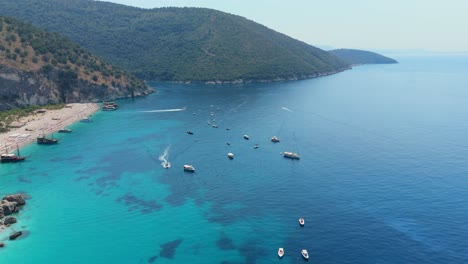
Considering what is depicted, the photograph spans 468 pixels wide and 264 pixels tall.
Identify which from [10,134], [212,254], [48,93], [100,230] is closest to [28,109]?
[48,93]

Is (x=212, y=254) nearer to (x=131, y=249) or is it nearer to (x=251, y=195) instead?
(x=131, y=249)

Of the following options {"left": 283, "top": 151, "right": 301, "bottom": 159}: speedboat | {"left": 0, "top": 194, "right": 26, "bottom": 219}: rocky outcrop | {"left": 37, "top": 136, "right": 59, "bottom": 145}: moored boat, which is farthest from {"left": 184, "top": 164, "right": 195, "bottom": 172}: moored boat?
{"left": 37, "top": 136, "right": 59, "bottom": 145}: moored boat

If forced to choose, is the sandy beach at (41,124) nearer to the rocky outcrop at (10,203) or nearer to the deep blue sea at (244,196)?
the deep blue sea at (244,196)

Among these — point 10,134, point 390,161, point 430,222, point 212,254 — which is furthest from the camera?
point 10,134

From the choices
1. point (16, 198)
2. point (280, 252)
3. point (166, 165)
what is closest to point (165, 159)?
point (166, 165)

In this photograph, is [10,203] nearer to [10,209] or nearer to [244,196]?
[10,209]
